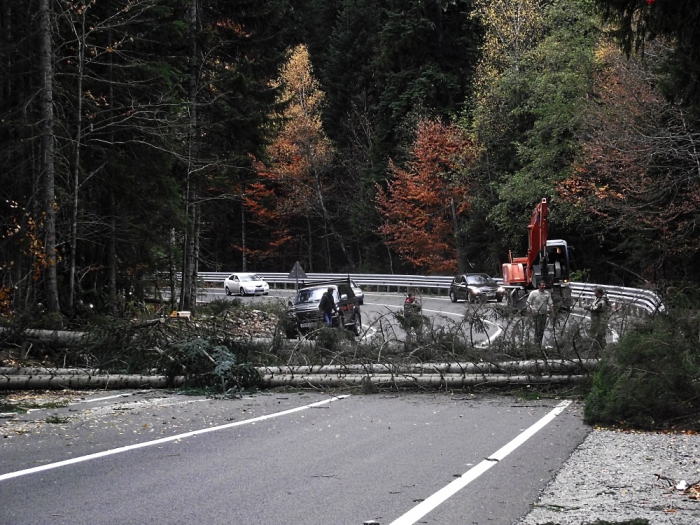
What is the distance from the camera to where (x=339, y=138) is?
6375cm

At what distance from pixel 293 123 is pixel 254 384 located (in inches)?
1814

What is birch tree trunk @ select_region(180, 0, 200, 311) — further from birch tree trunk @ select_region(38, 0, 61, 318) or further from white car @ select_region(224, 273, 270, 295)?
white car @ select_region(224, 273, 270, 295)

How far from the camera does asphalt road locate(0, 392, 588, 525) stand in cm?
638

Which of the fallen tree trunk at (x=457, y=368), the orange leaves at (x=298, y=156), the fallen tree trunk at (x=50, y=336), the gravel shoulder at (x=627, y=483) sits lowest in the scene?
the gravel shoulder at (x=627, y=483)

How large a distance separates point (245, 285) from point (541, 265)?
2707 centimetres

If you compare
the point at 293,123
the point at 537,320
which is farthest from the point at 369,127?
the point at 537,320

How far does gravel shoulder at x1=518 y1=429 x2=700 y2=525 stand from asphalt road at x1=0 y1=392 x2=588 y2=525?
9.4 inches

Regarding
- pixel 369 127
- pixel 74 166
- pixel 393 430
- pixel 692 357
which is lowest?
pixel 393 430

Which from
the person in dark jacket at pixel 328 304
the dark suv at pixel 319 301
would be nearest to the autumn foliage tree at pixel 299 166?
the dark suv at pixel 319 301

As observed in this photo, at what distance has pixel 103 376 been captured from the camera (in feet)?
46.2

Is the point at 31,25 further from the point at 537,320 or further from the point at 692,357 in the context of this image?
the point at 692,357

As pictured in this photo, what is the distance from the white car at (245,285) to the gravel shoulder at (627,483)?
44.1 meters

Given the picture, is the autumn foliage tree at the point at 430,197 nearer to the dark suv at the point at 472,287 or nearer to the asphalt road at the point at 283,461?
the dark suv at the point at 472,287

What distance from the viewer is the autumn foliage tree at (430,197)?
48.7 m
